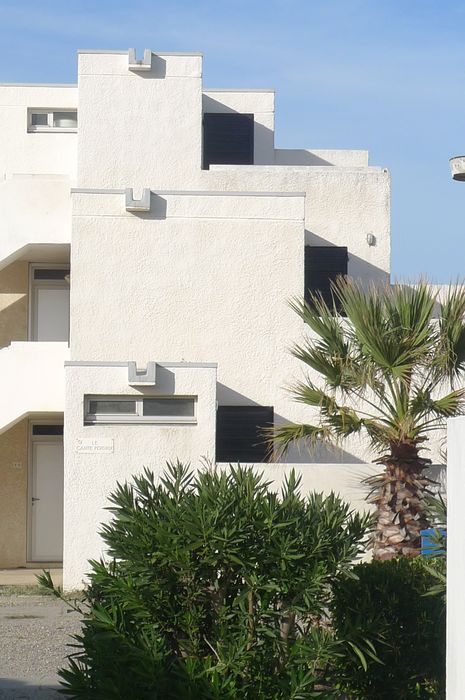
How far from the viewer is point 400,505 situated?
14523mm

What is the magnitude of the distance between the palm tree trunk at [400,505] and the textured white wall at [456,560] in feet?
24.2

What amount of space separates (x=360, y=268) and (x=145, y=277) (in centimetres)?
482

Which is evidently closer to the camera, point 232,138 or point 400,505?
point 400,505

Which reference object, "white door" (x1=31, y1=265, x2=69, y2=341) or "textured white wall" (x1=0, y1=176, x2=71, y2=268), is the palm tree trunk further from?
"white door" (x1=31, y1=265, x2=69, y2=341)

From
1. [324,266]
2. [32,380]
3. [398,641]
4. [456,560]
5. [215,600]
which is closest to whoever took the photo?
[456,560]

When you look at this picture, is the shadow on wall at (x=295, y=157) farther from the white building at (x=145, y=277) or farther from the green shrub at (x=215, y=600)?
the green shrub at (x=215, y=600)

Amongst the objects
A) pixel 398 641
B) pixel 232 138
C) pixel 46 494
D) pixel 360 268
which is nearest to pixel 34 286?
pixel 46 494

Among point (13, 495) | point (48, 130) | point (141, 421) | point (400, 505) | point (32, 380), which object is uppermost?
point (48, 130)

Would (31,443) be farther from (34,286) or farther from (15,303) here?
(34,286)

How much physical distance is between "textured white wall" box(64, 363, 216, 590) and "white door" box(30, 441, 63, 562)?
4.73 metres

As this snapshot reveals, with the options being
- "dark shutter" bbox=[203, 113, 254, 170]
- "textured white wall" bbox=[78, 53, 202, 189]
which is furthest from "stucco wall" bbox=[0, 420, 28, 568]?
"dark shutter" bbox=[203, 113, 254, 170]

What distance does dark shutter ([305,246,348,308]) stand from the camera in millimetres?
21942

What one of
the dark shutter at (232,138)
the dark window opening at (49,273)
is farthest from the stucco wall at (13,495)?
the dark shutter at (232,138)

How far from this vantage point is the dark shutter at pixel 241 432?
19.6 m
